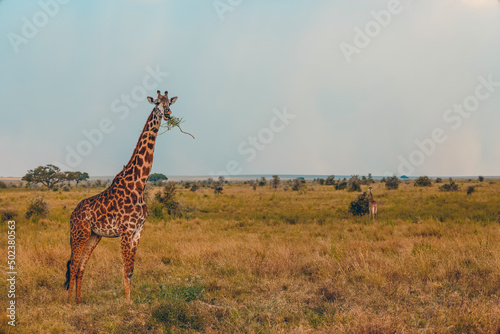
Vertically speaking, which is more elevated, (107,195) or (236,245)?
(107,195)

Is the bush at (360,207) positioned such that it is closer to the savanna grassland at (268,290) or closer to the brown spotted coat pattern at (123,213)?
the savanna grassland at (268,290)

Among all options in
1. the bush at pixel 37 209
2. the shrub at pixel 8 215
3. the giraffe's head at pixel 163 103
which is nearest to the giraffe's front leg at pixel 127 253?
the giraffe's head at pixel 163 103

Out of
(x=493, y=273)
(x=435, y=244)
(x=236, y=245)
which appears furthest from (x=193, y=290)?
(x=435, y=244)

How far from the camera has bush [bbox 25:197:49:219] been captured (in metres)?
19.7

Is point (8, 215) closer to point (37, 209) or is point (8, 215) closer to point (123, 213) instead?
point (37, 209)

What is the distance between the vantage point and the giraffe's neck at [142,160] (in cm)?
604

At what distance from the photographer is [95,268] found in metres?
8.55

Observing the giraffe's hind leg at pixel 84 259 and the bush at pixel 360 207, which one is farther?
the bush at pixel 360 207

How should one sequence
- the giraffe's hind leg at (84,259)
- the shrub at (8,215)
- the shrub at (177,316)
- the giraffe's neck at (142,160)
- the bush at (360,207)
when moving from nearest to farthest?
the shrub at (177,316) → the giraffe's neck at (142,160) → the giraffe's hind leg at (84,259) → the shrub at (8,215) → the bush at (360,207)

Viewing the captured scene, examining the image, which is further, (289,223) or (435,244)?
(289,223)

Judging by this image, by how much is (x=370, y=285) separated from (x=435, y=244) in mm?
4290

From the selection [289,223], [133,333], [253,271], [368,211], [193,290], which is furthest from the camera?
[368,211]

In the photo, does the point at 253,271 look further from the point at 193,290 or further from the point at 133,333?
the point at 133,333

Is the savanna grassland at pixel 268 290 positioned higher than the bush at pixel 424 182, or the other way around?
the bush at pixel 424 182
